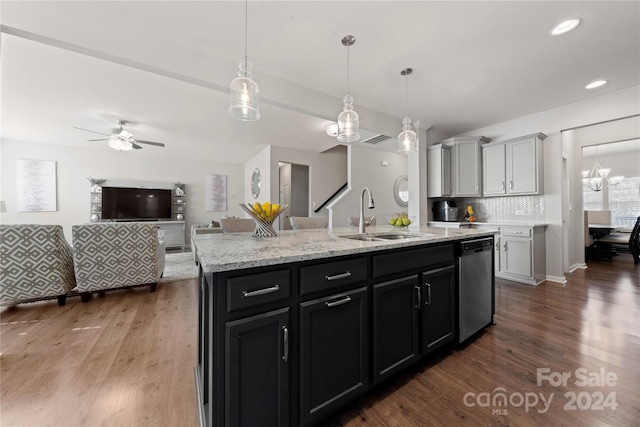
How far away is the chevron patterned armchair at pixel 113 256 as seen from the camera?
2867 mm

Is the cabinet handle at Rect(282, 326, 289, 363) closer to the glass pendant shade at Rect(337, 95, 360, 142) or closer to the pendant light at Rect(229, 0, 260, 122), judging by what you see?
the pendant light at Rect(229, 0, 260, 122)

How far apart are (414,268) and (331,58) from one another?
222cm

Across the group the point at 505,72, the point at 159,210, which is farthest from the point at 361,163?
the point at 159,210

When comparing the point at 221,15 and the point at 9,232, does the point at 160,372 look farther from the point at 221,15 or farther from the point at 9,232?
the point at 221,15

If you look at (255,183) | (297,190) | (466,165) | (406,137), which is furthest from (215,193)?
(466,165)

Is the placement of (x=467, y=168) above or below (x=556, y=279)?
above

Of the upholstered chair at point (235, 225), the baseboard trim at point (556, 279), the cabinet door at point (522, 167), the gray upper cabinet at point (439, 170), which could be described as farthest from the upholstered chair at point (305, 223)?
the baseboard trim at point (556, 279)

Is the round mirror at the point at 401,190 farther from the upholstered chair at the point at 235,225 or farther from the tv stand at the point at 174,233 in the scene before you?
the tv stand at the point at 174,233

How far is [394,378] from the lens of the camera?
1.59 metres

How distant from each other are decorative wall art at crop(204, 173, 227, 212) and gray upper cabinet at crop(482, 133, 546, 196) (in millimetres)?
6861

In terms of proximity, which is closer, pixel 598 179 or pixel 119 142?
pixel 119 142

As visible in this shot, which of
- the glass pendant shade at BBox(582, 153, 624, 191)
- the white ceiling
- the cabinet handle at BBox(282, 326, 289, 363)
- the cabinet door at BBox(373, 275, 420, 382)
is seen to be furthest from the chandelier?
the cabinet handle at BBox(282, 326, 289, 363)

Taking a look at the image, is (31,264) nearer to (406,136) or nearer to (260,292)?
(260,292)

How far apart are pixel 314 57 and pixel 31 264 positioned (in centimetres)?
377
